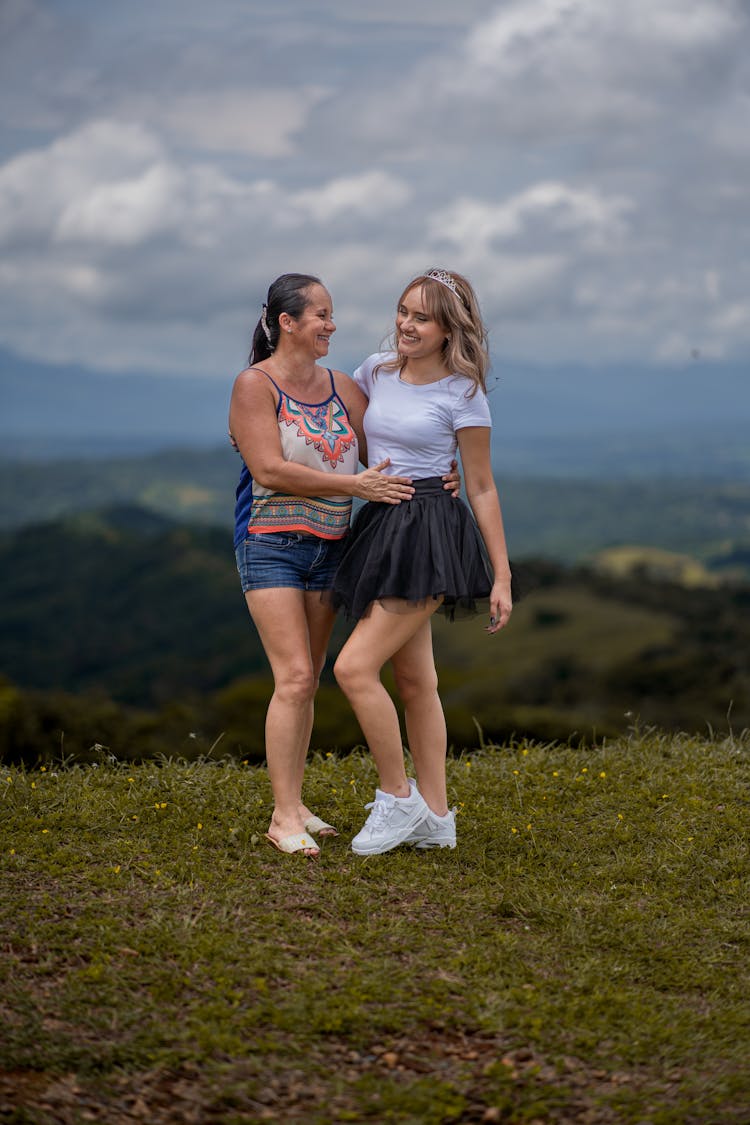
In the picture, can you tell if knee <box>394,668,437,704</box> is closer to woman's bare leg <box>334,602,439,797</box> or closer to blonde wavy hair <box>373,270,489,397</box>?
woman's bare leg <box>334,602,439,797</box>

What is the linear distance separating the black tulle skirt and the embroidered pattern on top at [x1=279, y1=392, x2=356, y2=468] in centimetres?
30

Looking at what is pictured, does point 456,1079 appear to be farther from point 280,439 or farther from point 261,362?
point 261,362

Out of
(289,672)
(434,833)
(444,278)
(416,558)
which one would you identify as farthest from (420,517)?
(434,833)

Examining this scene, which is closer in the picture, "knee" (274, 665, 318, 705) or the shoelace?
"knee" (274, 665, 318, 705)

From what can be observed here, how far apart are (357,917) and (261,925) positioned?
1.38ft

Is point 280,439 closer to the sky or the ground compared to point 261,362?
closer to the ground

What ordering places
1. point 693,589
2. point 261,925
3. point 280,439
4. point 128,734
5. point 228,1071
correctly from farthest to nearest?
point 693,589 → point 128,734 → point 280,439 → point 261,925 → point 228,1071

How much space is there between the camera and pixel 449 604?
220 inches

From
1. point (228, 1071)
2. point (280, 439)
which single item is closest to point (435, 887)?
point (228, 1071)

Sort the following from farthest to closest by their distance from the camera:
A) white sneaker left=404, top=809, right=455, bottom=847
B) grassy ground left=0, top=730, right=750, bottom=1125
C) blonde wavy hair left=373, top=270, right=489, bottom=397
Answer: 1. white sneaker left=404, top=809, right=455, bottom=847
2. blonde wavy hair left=373, top=270, right=489, bottom=397
3. grassy ground left=0, top=730, right=750, bottom=1125

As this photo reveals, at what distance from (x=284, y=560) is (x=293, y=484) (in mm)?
393

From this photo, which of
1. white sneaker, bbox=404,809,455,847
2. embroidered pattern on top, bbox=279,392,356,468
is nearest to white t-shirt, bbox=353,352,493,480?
embroidered pattern on top, bbox=279,392,356,468

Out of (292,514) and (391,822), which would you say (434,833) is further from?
(292,514)

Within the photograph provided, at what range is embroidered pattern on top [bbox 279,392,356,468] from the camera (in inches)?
215
